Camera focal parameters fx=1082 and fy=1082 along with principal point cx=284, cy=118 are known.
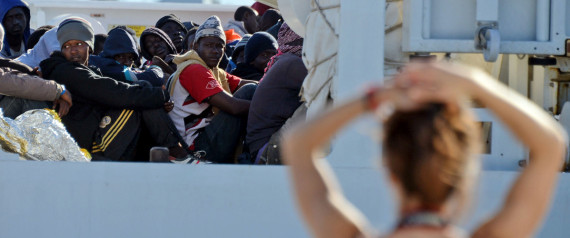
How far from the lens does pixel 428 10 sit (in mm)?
5277

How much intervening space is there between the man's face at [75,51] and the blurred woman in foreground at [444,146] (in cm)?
442

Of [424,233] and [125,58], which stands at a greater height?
[424,233]

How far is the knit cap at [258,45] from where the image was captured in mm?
7715

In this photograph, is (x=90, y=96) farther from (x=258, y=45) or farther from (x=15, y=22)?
(x=15, y=22)

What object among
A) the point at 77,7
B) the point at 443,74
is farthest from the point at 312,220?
the point at 77,7

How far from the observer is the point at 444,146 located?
203cm

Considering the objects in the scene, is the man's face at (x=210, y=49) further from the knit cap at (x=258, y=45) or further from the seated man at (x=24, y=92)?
the seated man at (x=24, y=92)

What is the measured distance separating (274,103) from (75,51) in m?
1.26

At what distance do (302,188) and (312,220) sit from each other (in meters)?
0.08

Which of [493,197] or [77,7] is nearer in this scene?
[493,197]

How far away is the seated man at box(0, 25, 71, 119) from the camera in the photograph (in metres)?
5.92

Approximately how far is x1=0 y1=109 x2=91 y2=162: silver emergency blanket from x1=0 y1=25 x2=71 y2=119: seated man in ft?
0.77

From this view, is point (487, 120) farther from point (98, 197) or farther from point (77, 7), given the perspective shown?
point (77, 7)

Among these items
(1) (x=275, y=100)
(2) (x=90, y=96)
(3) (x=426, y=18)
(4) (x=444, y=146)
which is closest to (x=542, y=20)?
(3) (x=426, y=18)
